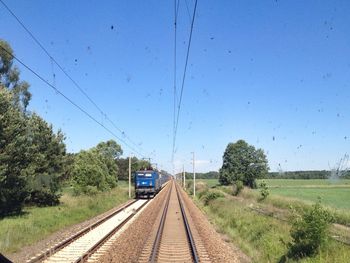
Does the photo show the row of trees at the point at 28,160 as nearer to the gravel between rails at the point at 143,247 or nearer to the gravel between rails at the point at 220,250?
the gravel between rails at the point at 143,247

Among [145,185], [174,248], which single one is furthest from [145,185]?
[174,248]

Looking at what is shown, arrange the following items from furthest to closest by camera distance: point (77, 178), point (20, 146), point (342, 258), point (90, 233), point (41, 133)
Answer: point (77, 178) < point (41, 133) < point (20, 146) < point (90, 233) < point (342, 258)

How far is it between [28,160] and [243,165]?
91.1 metres

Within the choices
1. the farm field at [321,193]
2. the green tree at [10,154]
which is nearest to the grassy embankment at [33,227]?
the green tree at [10,154]

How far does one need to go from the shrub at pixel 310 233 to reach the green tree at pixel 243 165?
9799 cm

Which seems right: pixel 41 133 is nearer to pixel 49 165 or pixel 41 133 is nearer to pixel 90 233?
pixel 49 165

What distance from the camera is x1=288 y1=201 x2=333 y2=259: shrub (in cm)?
1449

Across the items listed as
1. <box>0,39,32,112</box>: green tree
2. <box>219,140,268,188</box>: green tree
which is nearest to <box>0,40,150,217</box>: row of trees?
<box>0,39,32,112</box>: green tree

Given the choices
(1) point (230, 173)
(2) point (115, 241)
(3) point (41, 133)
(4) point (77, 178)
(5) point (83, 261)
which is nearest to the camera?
(5) point (83, 261)

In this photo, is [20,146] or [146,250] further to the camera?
[20,146]

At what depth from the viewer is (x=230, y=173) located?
117188mm

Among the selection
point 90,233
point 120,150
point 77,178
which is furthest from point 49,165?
point 120,150

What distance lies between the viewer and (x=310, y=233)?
47.9 feet

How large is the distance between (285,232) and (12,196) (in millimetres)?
18177
